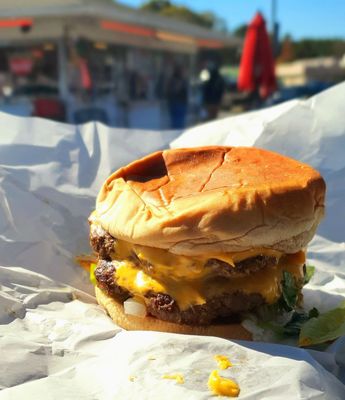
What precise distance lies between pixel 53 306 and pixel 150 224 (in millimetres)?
657

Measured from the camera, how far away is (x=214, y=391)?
1.73 metres

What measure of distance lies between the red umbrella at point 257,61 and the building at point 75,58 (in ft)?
7.11

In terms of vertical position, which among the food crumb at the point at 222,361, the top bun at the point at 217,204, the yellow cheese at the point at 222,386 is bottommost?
the food crumb at the point at 222,361

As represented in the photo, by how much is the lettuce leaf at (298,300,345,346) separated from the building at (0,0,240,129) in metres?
8.38

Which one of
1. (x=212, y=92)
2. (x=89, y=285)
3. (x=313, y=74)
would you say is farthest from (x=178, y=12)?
(x=89, y=285)

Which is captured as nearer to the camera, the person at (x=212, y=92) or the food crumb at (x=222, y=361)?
the food crumb at (x=222, y=361)

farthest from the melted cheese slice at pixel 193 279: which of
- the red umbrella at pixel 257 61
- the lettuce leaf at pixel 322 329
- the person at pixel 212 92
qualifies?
the person at pixel 212 92

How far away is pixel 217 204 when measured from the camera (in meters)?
2.07

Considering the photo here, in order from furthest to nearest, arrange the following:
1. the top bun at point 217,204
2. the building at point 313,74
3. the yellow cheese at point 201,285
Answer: the building at point 313,74 < the yellow cheese at point 201,285 < the top bun at point 217,204

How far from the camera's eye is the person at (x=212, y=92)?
546 inches

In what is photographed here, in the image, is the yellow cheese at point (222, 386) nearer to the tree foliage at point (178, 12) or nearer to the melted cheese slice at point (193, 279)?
the melted cheese slice at point (193, 279)

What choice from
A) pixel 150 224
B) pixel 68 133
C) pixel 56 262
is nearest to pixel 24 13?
pixel 68 133

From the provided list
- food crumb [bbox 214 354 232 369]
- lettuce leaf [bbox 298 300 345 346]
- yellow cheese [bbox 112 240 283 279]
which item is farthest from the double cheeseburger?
food crumb [bbox 214 354 232 369]

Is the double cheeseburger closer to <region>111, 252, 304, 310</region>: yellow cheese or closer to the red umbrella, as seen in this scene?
<region>111, 252, 304, 310</region>: yellow cheese
